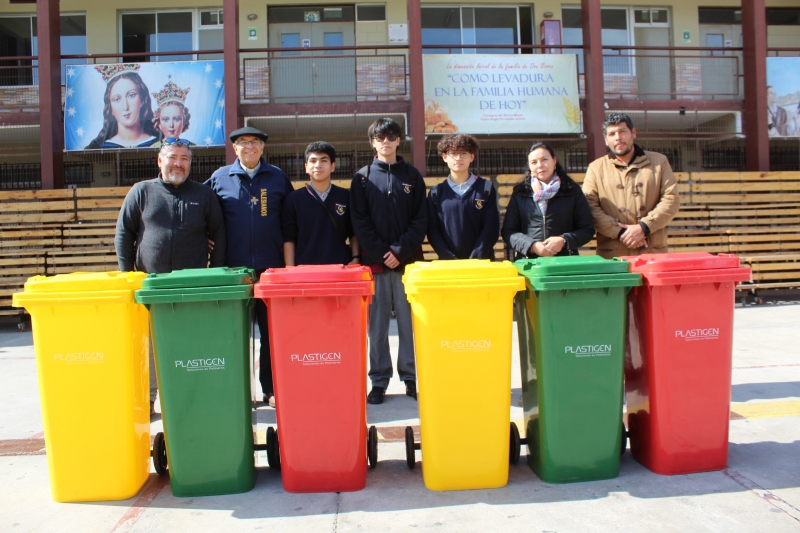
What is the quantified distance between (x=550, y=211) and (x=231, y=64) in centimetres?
882

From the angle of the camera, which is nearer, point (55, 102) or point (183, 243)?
point (183, 243)

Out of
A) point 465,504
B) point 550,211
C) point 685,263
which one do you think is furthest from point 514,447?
point 550,211

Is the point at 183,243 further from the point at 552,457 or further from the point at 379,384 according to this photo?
the point at 552,457

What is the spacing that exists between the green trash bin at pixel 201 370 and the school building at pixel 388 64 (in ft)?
31.0

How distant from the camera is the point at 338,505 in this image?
2.83 meters

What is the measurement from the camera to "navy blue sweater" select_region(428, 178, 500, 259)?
4.25 metres

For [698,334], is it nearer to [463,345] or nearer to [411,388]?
[463,345]

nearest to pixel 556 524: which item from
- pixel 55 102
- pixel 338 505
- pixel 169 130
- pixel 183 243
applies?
pixel 338 505

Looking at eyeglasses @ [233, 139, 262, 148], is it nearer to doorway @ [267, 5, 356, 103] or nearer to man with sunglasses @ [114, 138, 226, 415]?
man with sunglasses @ [114, 138, 226, 415]

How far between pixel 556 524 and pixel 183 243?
284cm

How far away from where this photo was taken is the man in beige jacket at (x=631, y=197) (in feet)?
13.4

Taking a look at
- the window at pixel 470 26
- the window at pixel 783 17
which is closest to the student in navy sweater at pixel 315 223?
the window at pixel 470 26

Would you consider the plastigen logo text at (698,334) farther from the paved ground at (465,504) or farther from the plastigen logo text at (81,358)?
the plastigen logo text at (81,358)

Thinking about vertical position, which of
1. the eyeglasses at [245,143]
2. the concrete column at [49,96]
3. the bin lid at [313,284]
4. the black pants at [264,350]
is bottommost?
the black pants at [264,350]
